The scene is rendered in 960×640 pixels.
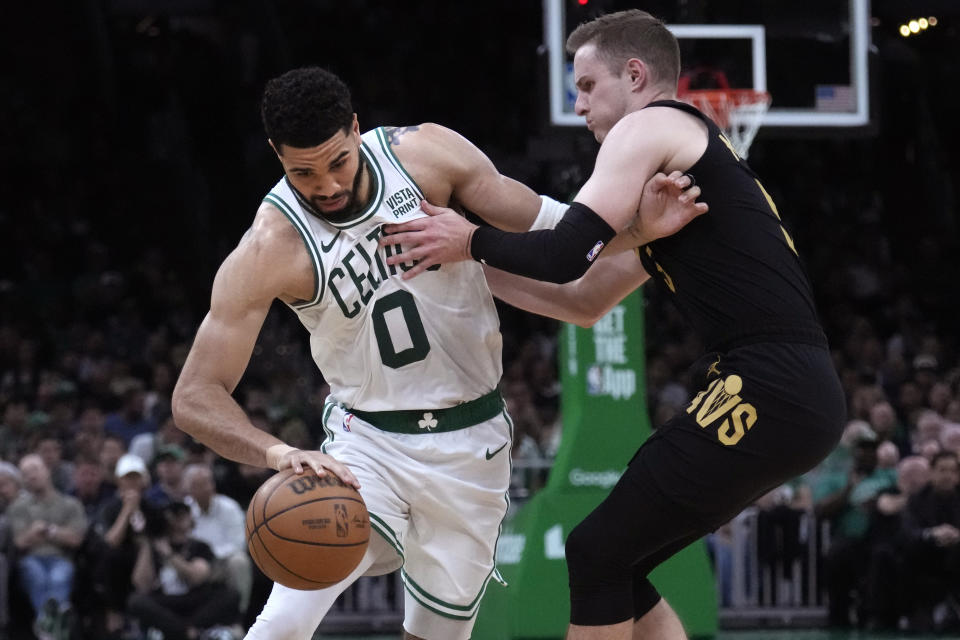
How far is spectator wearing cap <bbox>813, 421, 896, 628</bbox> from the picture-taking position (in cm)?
1098

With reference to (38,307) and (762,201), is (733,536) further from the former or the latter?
(38,307)

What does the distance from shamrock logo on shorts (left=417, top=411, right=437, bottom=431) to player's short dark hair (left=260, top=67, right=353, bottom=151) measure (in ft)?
3.34

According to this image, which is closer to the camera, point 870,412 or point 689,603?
point 689,603

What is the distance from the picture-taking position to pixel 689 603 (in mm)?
10172

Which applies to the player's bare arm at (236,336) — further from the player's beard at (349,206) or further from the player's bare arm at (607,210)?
the player's bare arm at (607,210)

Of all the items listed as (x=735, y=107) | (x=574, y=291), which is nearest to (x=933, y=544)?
(x=735, y=107)

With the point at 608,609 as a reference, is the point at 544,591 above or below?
below

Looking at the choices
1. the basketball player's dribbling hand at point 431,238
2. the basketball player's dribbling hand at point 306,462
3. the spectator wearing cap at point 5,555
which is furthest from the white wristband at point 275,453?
the spectator wearing cap at point 5,555

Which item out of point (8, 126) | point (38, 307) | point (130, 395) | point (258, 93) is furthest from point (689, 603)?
point (8, 126)

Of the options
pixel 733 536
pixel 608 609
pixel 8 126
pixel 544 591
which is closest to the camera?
pixel 608 609

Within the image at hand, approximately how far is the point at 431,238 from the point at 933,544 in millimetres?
7156

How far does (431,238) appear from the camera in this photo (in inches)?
186

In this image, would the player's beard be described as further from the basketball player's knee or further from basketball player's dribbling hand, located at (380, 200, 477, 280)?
the basketball player's knee

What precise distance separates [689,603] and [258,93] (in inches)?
486
